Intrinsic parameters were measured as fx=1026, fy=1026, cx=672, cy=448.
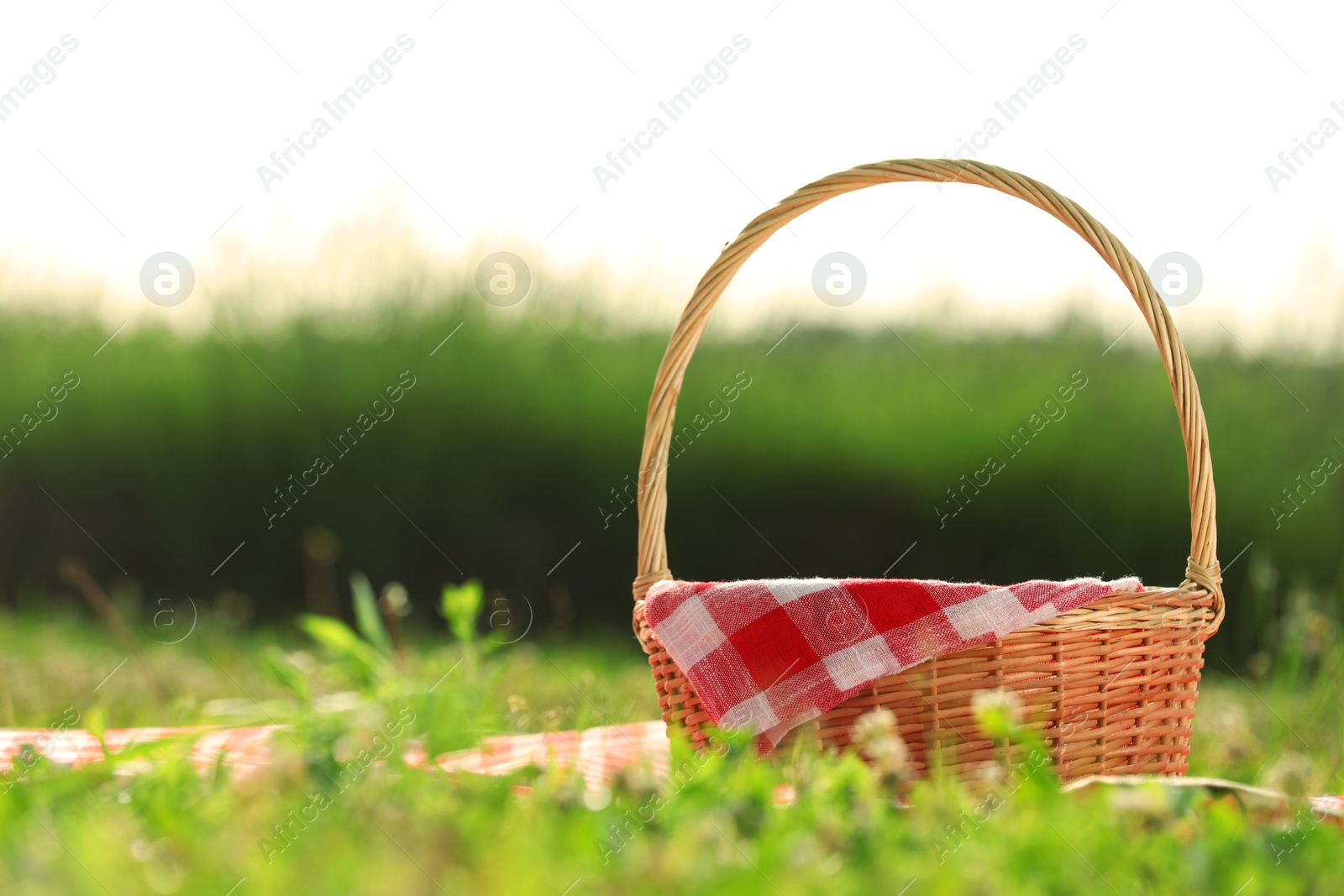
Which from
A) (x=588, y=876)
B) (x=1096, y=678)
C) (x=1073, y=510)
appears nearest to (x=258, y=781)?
(x=588, y=876)

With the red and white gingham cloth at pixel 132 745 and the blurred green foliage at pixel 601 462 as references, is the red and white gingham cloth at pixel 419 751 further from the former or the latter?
the blurred green foliage at pixel 601 462

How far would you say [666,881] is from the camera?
1.70ft

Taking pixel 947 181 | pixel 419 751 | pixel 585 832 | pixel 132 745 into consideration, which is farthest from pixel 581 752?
pixel 947 181

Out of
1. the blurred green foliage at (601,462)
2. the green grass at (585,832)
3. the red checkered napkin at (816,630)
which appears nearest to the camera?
the green grass at (585,832)

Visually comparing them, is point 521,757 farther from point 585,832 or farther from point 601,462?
point 601,462

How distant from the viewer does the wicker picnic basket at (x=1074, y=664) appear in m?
1.06

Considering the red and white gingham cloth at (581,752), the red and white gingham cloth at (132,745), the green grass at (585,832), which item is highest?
the green grass at (585,832)

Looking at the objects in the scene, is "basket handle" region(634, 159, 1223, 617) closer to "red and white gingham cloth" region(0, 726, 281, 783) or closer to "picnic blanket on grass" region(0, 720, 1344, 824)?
"picnic blanket on grass" region(0, 720, 1344, 824)

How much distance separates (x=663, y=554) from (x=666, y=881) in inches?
32.1

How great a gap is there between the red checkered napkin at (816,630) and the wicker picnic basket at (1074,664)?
0.02 m

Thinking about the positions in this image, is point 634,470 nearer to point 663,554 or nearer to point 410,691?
point 663,554

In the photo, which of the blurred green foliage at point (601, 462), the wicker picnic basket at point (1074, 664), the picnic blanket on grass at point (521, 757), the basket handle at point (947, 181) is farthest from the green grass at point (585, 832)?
the blurred green foliage at point (601, 462)

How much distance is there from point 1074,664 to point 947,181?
1.84 feet

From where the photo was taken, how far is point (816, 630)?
1099 millimetres
